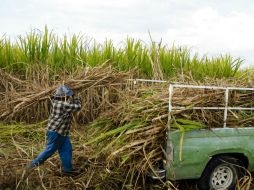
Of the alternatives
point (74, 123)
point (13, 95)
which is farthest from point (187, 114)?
point (13, 95)

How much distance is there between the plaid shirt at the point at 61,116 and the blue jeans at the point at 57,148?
8cm

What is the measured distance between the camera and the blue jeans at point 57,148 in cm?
605

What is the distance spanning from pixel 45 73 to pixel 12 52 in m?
1.15

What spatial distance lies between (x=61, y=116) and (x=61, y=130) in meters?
0.21

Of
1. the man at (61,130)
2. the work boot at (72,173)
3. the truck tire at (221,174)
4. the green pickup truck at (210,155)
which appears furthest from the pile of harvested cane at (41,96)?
the truck tire at (221,174)

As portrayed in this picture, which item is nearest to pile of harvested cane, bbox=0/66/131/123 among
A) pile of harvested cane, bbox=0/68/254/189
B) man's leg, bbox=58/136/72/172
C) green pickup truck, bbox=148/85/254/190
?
pile of harvested cane, bbox=0/68/254/189

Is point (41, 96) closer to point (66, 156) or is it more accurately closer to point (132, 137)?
point (66, 156)

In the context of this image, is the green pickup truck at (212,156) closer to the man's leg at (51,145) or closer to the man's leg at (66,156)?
the man's leg at (66,156)

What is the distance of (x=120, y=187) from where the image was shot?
5.73 metres

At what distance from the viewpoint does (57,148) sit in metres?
6.10

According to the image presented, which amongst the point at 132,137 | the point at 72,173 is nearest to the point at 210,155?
the point at 132,137

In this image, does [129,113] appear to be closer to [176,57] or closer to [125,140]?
[125,140]

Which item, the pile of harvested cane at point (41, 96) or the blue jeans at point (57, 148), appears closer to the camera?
the blue jeans at point (57, 148)

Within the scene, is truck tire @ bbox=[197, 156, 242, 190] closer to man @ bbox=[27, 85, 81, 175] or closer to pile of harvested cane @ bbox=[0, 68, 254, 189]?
pile of harvested cane @ bbox=[0, 68, 254, 189]
